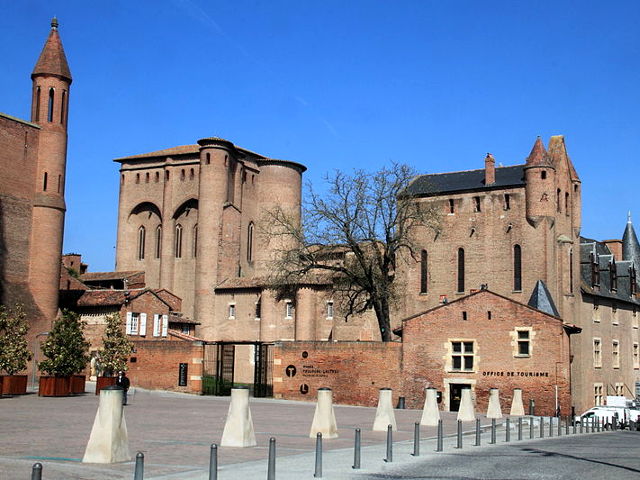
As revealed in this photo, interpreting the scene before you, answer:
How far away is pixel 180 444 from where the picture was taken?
16.5m

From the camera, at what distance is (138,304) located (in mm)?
51875

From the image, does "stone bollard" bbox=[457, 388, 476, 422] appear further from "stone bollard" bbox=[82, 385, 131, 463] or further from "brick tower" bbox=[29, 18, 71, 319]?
"brick tower" bbox=[29, 18, 71, 319]

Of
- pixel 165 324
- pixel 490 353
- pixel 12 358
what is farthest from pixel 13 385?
pixel 490 353

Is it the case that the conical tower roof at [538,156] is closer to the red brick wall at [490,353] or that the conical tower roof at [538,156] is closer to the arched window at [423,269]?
the arched window at [423,269]

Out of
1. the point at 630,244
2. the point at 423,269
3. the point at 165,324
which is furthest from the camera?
the point at 630,244

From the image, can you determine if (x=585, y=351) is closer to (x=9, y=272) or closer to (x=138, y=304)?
(x=138, y=304)

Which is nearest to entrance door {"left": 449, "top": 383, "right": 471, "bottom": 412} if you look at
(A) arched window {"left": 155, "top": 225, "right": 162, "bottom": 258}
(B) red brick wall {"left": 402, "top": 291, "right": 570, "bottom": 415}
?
(B) red brick wall {"left": 402, "top": 291, "right": 570, "bottom": 415}

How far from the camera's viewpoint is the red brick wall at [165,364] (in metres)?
43.8

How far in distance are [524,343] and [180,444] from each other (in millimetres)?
23699

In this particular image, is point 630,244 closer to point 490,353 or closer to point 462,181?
point 462,181

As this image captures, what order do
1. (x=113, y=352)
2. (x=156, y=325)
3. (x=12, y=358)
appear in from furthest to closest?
(x=156, y=325) → (x=113, y=352) → (x=12, y=358)

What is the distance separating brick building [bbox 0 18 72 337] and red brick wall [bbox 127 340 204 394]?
6.69 meters

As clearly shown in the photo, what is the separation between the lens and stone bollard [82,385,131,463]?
1305cm

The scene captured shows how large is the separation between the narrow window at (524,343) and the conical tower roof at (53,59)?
3148 cm
